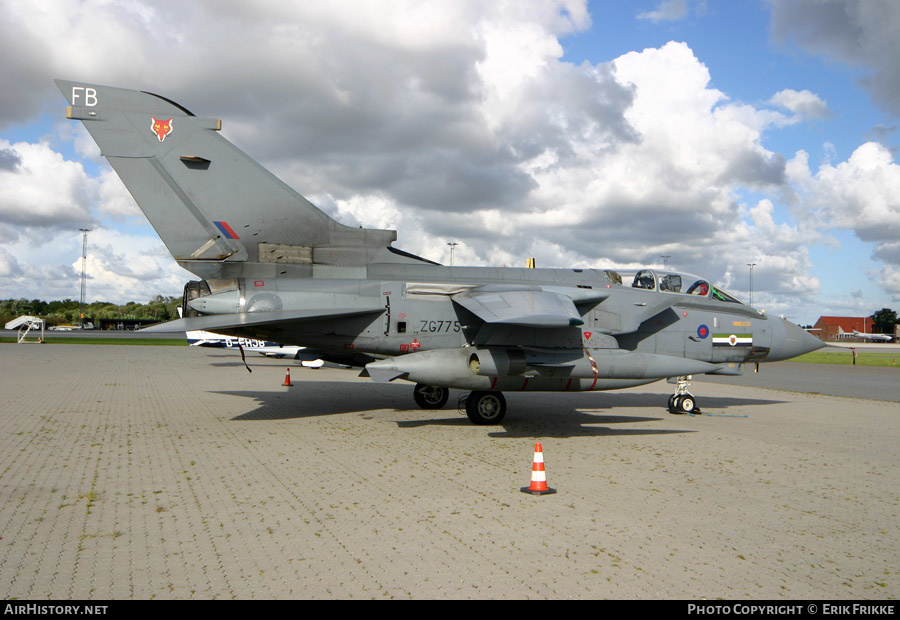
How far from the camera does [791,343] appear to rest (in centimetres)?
1335

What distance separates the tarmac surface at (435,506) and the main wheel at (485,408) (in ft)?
0.90

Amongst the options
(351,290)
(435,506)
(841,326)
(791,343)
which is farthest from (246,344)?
(841,326)

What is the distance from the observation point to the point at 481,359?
10023mm

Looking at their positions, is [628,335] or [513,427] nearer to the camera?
[513,427]

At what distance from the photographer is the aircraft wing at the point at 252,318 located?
31.4 feet

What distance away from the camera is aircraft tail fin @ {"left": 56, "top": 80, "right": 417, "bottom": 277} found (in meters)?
10.9

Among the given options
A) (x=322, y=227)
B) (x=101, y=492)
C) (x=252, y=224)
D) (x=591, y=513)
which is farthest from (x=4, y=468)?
A: (x=591, y=513)

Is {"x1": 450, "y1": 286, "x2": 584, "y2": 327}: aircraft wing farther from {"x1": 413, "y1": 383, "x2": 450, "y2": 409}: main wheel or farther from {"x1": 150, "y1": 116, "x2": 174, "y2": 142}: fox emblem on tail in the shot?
{"x1": 150, "y1": 116, "x2": 174, "y2": 142}: fox emblem on tail

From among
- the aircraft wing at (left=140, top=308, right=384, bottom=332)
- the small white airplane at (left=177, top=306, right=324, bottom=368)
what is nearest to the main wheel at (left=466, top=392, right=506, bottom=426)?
the aircraft wing at (left=140, top=308, right=384, bottom=332)

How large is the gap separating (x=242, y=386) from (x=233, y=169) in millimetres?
8698

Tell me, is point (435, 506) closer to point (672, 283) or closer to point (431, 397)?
point (431, 397)

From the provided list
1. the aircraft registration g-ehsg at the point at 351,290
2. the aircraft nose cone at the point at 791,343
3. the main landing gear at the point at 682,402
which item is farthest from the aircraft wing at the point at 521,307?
the aircraft nose cone at the point at 791,343

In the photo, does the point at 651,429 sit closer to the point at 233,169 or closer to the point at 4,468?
the point at 233,169

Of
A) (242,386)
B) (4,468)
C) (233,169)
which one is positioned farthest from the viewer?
(242,386)
